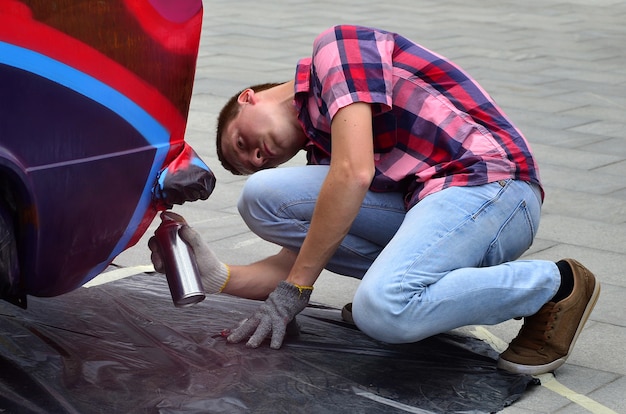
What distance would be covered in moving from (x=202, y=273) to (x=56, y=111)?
85 centimetres

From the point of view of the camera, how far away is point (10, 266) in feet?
8.14

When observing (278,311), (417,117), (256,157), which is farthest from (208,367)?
(417,117)

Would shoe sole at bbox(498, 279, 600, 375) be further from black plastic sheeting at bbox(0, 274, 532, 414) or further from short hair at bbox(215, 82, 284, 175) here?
short hair at bbox(215, 82, 284, 175)

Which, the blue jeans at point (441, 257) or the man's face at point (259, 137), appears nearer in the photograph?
the blue jeans at point (441, 257)

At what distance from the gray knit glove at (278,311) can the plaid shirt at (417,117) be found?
40cm

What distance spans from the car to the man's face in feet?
0.98

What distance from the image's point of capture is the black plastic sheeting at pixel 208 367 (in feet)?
8.79

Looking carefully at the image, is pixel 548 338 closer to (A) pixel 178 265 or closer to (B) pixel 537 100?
(A) pixel 178 265

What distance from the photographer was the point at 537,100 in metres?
6.95

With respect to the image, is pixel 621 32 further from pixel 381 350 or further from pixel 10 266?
pixel 10 266

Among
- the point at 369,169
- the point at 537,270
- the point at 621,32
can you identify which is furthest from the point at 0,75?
the point at 621,32

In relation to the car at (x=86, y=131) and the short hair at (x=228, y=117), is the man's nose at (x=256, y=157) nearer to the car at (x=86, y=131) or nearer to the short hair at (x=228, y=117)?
the short hair at (x=228, y=117)

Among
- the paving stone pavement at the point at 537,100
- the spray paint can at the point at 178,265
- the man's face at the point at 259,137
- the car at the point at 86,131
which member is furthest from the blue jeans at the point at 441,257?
the car at the point at 86,131

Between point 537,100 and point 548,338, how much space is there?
418cm
